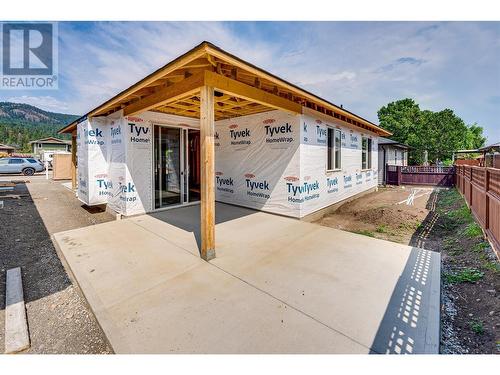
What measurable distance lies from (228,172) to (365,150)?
20.4 ft

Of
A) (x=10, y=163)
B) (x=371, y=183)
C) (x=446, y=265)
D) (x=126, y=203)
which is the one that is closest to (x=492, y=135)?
(x=371, y=183)

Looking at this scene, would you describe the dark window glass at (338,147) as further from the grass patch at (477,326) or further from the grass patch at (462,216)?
the grass patch at (477,326)

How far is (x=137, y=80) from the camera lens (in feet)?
13.6

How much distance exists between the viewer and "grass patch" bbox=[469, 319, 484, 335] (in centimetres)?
217

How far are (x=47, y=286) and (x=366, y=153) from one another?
10.7 metres

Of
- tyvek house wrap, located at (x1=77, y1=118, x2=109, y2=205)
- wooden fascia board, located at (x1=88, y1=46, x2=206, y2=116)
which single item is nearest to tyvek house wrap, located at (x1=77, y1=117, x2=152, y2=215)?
tyvek house wrap, located at (x1=77, y1=118, x2=109, y2=205)

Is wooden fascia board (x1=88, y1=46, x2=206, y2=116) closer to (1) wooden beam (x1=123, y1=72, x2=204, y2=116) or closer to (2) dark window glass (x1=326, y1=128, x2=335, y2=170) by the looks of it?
(1) wooden beam (x1=123, y1=72, x2=204, y2=116)

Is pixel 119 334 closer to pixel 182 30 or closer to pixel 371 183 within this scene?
pixel 182 30

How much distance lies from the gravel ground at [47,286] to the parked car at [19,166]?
16.4 metres

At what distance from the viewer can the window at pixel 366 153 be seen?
9659 mm

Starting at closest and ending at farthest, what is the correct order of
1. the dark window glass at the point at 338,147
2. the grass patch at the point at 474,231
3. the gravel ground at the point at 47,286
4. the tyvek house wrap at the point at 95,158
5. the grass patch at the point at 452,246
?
the gravel ground at the point at 47,286 < the grass patch at the point at 452,246 < the grass patch at the point at 474,231 < the tyvek house wrap at the point at 95,158 < the dark window glass at the point at 338,147

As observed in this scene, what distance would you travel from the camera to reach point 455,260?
3.79 m

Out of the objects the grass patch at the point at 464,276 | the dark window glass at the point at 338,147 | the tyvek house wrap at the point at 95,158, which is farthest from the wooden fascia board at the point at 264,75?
the tyvek house wrap at the point at 95,158

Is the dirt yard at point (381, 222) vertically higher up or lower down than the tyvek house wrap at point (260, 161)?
lower down
